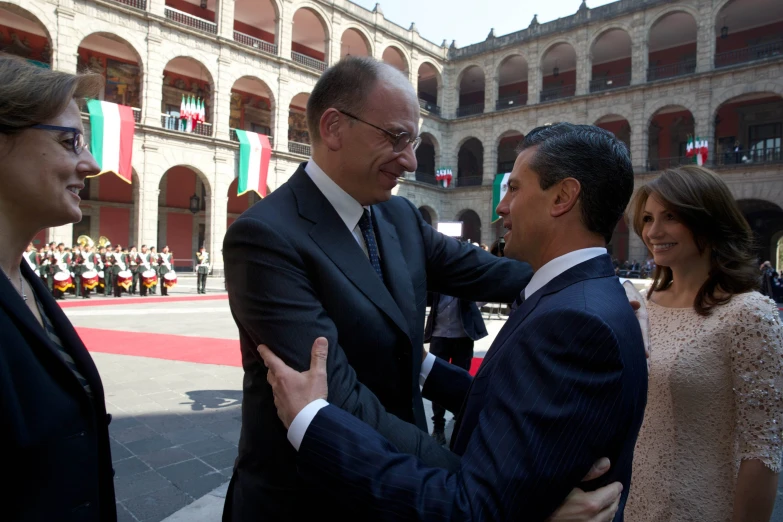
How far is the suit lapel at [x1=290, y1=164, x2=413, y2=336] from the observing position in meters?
1.36

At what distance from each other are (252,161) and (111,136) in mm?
5833

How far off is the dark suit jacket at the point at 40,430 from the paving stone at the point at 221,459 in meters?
2.28

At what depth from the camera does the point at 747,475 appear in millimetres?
1705

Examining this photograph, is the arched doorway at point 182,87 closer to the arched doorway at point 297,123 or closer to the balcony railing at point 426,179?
the arched doorway at point 297,123

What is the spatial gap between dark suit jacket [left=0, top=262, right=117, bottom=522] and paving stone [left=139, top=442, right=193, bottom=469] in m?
2.34

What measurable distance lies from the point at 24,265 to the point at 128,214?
81.0ft

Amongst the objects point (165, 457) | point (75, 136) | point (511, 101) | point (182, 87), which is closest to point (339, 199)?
point (75, 136)

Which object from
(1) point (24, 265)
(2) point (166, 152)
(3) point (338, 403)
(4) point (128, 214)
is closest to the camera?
(3) point (338, 403)

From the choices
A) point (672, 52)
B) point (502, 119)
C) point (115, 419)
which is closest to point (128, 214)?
point (502, 119)

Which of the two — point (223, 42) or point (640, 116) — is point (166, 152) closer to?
point (223, 42)

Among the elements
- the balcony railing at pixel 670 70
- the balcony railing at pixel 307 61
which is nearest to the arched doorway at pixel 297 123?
the balcony railing at pixel 307 61

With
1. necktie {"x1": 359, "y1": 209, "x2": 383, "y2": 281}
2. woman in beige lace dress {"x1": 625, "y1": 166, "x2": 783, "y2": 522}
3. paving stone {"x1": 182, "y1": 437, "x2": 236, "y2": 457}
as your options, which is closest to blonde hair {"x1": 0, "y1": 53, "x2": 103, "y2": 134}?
necktie {"x1": 359, "y1": 209, "x2": 383, "y2": 281}

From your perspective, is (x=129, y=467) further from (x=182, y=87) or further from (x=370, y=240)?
(x=182, y=87)

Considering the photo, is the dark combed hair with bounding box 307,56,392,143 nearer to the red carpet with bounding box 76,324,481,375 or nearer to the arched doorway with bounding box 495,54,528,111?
the red carpet with bounding box 76,324,481,375
